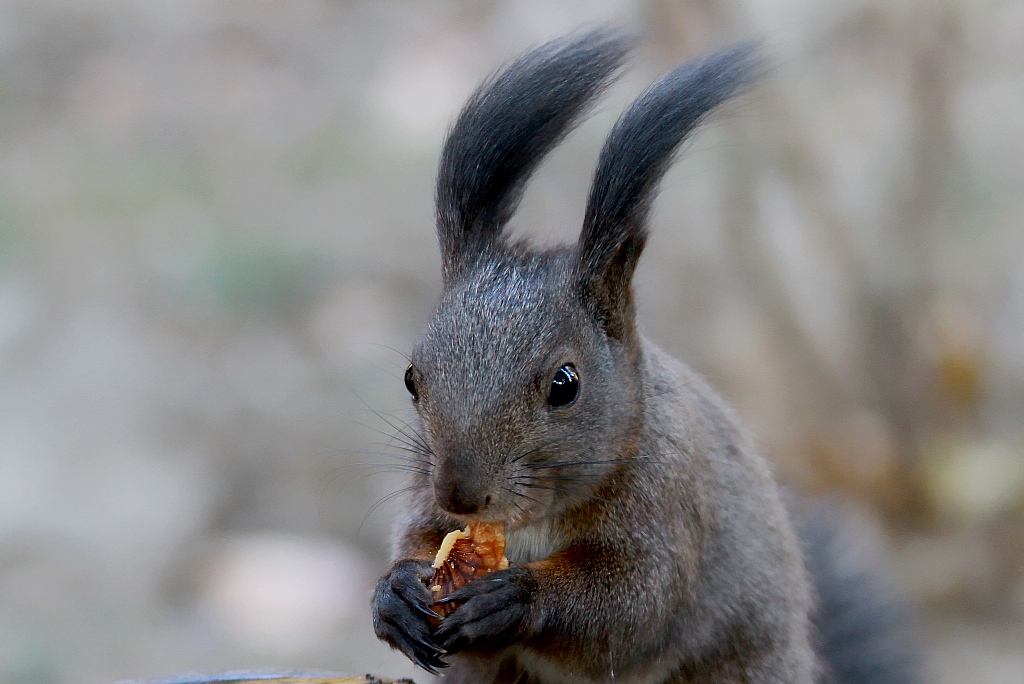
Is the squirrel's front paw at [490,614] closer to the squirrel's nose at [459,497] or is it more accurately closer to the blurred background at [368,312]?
the squirrel's nose at [459,497]

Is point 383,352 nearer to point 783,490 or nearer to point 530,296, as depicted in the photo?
point 783,490

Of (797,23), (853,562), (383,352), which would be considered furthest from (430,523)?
(797,23)

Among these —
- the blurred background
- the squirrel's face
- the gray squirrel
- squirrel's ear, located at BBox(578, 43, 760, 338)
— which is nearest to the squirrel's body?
the gray squirrel

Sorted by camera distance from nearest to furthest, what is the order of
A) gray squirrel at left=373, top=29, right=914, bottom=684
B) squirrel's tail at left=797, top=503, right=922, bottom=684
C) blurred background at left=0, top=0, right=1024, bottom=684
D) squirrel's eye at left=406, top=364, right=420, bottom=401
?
gray squirrel at left=373, top=29, right=914, bottom=684
squirrel's eye at left=406, top=364, right=420, bottom=401
squirrel's tail at left=797, top=503, right=922, bottom=684
blurred background at left=0, top=0, right=1024, bottom=684

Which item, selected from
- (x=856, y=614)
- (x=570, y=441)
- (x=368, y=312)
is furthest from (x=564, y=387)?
(x=368, y=312)

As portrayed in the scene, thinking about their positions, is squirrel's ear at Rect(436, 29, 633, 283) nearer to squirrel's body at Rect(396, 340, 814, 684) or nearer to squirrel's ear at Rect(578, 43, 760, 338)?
squirrel's ear at Rect(578, 43, 760, 338)

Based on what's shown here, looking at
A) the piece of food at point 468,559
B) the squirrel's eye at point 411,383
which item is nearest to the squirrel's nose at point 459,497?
the piece of food at point 468,559
